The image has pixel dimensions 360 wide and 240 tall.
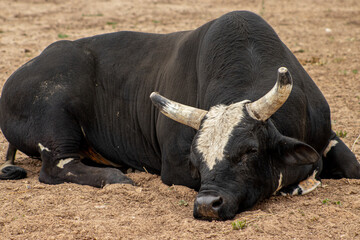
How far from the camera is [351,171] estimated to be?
5.70 meters

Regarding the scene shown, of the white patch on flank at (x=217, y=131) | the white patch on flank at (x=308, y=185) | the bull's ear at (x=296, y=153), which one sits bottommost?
the white patch on flank at (x=308, y=185)

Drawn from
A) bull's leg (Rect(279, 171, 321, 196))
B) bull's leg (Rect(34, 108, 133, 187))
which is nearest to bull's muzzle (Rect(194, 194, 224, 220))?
bull's leg (Rect(279, 171, 321, 196))

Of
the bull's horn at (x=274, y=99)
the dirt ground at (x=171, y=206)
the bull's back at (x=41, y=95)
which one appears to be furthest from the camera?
the bull's back at (x=41, y=95)

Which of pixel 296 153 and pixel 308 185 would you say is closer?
Answer: pixel 296 153

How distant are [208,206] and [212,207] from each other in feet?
0.10

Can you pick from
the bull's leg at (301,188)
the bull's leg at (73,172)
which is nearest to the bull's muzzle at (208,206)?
the bull's leg at (301,188)

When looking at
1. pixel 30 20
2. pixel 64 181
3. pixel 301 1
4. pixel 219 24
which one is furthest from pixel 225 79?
pixel 301 1

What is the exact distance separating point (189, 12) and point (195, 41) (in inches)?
423

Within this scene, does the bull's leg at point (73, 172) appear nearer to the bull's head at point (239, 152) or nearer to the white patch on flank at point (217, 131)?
the bull's head at point (239, 152)

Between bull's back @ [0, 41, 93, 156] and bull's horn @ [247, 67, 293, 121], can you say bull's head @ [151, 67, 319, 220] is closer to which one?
bull's horn @ [247, 67, 293, 121]

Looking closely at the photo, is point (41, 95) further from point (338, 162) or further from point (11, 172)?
point (338, 162)

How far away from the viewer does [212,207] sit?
420 centimetres

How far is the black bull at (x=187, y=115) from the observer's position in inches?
175

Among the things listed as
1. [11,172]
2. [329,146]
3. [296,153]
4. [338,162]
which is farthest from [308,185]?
[11,172]
